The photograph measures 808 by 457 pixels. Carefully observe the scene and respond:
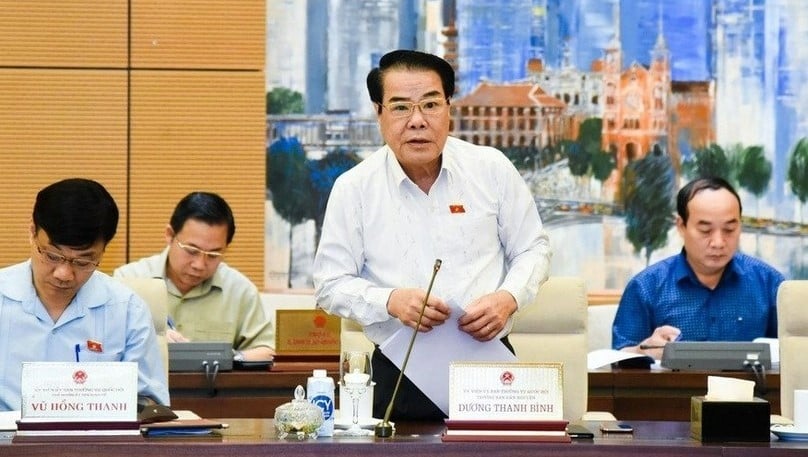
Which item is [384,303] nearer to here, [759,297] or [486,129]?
[759,297]

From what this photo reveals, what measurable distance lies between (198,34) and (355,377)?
3.27 metres

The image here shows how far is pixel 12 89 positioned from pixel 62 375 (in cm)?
341

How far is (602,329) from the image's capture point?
194 inches

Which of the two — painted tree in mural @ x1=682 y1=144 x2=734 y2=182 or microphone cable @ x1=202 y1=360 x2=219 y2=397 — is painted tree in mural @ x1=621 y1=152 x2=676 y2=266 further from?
microphone cable @ x1=202 y1=360 x2=219 y2=397

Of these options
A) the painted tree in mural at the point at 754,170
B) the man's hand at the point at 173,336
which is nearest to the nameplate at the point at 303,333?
the man's hand at the point at 173,336

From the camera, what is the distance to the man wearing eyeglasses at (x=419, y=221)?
326cm

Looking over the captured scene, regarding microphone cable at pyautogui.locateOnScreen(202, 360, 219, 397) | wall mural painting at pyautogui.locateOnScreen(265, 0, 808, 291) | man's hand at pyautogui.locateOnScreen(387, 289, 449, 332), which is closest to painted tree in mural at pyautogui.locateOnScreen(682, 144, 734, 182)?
wall mural painting at pyautogui.locateOnScreen(265, 0, 808, 291)

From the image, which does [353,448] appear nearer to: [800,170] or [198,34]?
[198,34]

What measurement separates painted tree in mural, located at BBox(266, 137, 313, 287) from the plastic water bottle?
10.3ft

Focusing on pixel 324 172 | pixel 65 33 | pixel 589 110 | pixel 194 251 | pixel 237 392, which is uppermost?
pixel 65 33

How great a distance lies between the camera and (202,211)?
191 inches

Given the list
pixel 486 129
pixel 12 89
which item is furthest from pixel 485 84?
pixel 12 89

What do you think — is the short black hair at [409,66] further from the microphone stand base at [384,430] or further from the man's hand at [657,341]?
the man's hand at [657,341]

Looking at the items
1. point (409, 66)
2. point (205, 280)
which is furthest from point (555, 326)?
point (205, 280)
